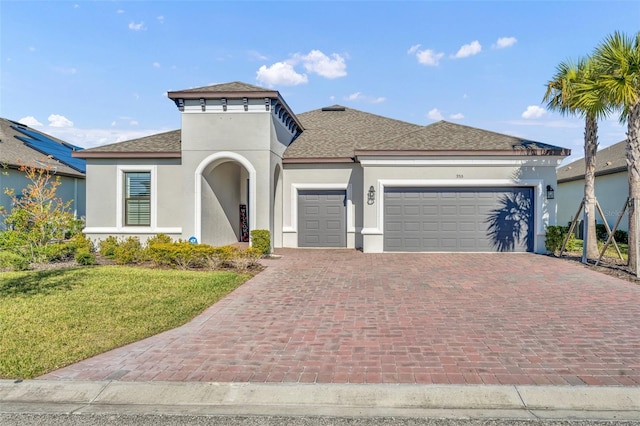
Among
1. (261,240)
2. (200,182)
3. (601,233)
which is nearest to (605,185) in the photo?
(601,233)

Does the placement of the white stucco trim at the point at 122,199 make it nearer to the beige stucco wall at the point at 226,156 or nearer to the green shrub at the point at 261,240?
the beige stucco wall at the point at 226,156

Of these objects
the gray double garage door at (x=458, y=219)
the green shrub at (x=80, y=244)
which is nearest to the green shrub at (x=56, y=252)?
the green shrub at (x=80, y=244)

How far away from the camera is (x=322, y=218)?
15.9 m

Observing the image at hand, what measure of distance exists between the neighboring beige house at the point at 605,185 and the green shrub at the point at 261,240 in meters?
14.1

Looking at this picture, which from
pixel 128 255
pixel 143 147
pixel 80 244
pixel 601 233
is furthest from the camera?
pixel 601 233

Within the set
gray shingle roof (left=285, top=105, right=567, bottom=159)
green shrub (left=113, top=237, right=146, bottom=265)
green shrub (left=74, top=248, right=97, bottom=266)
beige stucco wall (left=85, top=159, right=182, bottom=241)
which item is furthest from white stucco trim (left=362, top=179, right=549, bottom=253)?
green shrub (left=74, top=248, right=97, bottom=266)

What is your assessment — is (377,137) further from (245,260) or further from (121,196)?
(121,196)

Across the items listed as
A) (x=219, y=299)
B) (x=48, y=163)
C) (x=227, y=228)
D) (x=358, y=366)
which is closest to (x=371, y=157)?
(x=227, y=228)

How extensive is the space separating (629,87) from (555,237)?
17.5ft

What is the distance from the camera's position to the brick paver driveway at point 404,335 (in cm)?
428

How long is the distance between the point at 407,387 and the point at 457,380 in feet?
1.90

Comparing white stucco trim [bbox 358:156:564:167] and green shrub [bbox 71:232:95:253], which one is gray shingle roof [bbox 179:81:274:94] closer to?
white stucco trim [bbox 358:156:564:167]

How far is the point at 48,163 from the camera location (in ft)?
61.5

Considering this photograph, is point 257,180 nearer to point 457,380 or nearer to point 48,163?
point 457,380
